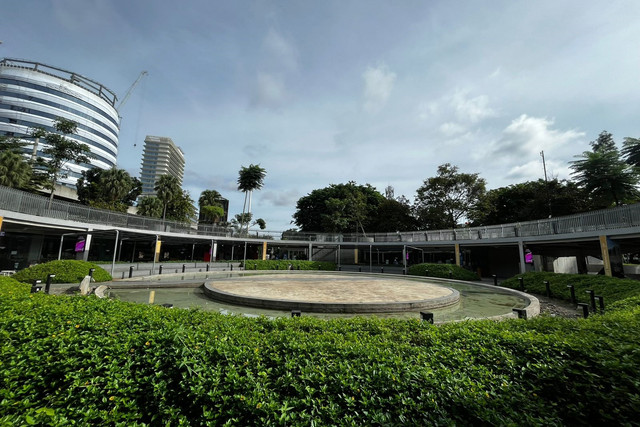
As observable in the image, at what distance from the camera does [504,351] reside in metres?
3.18

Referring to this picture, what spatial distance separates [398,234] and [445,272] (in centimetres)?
890

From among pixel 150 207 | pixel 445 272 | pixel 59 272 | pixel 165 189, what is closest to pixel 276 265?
pixel 445 272

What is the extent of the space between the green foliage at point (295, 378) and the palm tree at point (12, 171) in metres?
30.3

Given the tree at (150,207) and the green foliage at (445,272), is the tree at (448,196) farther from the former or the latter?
the tree at (150,207)

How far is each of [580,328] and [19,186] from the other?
1492 inches

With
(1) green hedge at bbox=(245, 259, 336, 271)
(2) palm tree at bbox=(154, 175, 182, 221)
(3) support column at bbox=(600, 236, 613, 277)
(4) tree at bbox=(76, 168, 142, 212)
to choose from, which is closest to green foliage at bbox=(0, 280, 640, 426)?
(3) support column at bbox=(600, 236, 613, 277)

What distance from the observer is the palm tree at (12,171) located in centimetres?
2241

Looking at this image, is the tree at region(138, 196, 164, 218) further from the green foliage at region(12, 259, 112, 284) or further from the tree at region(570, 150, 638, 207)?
the tree at region(570, 150, 638, 207)

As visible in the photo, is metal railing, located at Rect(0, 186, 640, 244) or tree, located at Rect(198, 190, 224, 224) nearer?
metal railing, located at Rect(0, 186, 640, 244)

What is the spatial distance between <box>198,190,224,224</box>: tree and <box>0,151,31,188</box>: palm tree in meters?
29.3

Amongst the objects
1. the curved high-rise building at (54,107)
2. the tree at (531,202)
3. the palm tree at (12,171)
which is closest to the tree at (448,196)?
the tree at (531,202)

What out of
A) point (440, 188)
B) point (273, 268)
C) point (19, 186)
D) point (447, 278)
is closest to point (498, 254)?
point (447, 278)

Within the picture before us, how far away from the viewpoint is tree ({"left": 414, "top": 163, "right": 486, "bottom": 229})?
33125mm

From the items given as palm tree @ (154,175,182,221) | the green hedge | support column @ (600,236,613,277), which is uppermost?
palm tree @ (154,175,182,221)
